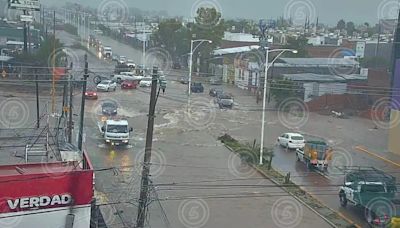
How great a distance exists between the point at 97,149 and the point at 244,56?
70.1 feet

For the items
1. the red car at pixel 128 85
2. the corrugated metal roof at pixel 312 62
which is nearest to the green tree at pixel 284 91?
the corrugated metal roof at pixel 312 62

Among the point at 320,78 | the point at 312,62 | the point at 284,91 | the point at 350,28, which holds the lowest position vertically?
the point at 284,91

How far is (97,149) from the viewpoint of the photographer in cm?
1549
